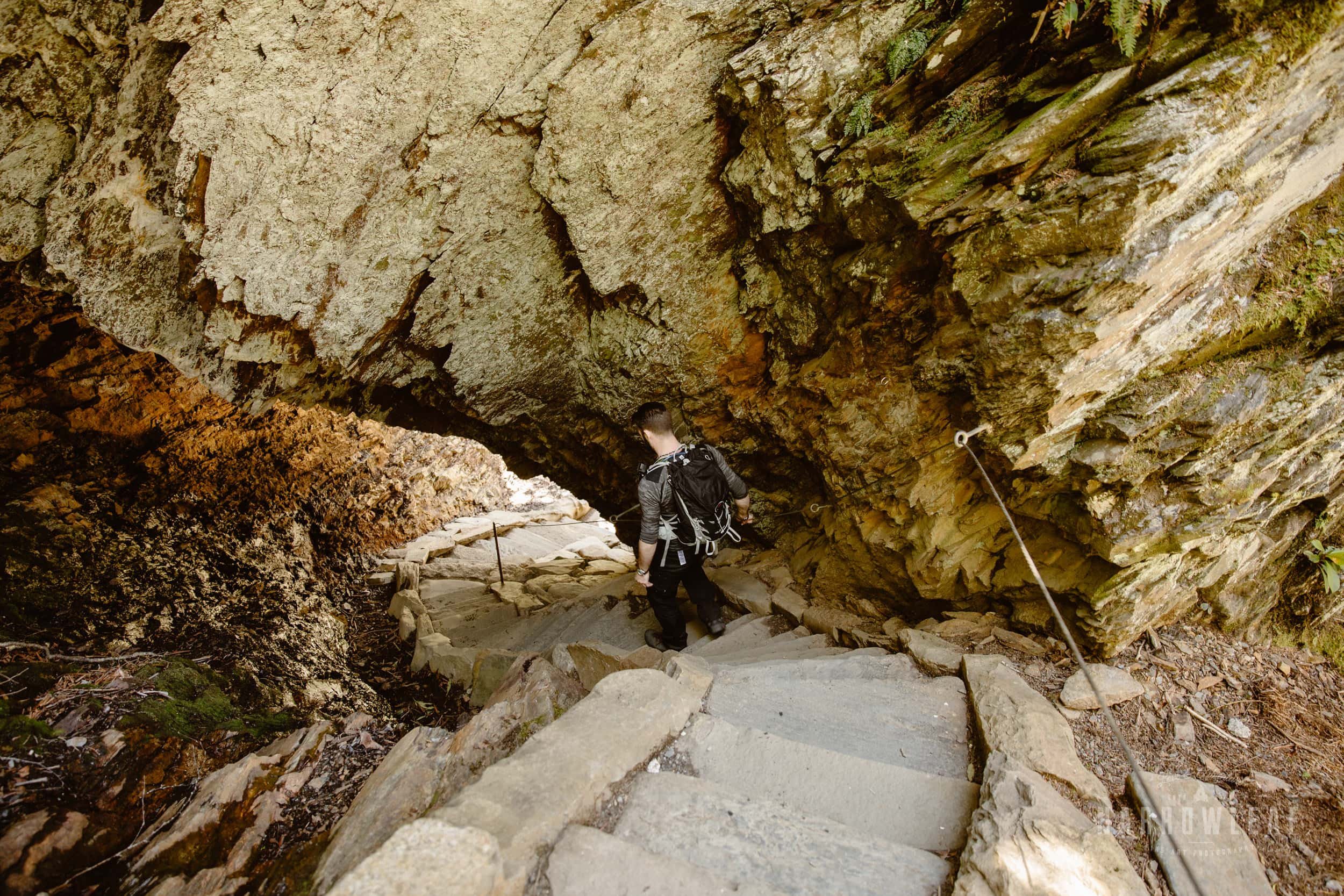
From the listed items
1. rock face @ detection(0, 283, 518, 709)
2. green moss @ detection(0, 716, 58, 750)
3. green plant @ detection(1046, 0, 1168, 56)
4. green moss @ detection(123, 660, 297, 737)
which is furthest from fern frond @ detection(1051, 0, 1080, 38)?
rock face @ detection(0, 283, 518, 709)

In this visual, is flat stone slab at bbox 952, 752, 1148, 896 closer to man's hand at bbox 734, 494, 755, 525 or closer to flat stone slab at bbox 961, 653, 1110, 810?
flat stone slab at bbox 961, 653, 1110, 810

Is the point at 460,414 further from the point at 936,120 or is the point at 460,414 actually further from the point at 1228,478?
the point at 1228,478

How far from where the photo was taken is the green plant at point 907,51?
3.74m

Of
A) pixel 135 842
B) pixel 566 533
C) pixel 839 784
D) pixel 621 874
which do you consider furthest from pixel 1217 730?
pixel 566 533

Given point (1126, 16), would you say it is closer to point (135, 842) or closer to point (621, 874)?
point (621, 874)

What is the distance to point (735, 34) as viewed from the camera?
4504mm

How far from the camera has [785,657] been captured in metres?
4.79

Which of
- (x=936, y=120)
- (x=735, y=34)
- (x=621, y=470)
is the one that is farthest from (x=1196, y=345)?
(x=621, y=470)

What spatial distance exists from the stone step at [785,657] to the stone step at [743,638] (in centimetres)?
30

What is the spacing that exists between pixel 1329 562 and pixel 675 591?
4901mm

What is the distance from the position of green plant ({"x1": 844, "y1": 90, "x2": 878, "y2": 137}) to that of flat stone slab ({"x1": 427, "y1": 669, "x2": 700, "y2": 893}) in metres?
3.92

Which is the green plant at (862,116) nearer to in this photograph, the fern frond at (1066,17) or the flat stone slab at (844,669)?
the fern frond at (1066,17)

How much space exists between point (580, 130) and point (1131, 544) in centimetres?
505

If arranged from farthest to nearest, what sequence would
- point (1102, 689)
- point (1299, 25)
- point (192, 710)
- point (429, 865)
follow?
point (192, 710), point (1102, 689), point (1299, 25), point (429, 865)
